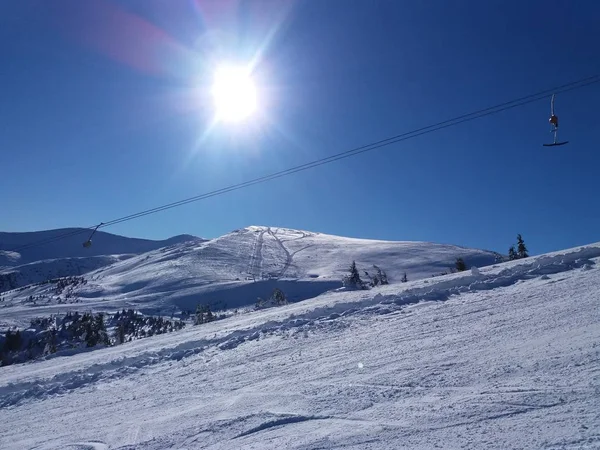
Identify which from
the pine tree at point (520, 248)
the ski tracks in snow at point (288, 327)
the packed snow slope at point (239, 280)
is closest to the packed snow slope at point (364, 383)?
the ski tracks in snow at point (288, 327)

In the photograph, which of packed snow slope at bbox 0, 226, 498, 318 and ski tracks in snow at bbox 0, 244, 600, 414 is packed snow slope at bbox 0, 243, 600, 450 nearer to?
ski tracks in snow at bbox 0, 244, 600, 414

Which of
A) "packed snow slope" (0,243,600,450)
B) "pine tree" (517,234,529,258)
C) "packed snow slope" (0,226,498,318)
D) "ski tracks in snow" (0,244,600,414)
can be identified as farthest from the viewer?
"packed snow slope" (0,226,498,318)

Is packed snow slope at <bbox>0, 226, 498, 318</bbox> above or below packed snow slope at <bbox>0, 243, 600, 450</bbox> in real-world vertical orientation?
above

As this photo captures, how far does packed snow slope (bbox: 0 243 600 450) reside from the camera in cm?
487

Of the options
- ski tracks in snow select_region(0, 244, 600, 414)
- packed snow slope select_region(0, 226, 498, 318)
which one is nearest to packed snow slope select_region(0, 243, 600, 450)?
ski tracks in snow select_region(0, 244, 600, 414)

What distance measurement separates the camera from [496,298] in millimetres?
11984

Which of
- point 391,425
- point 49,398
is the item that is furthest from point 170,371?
point 391,425

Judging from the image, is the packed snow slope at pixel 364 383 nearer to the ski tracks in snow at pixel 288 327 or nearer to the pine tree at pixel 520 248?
the ski tracks in snow at pixel 288 327

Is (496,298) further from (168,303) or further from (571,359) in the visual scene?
(168,303)

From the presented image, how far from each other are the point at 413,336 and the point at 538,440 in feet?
17.4

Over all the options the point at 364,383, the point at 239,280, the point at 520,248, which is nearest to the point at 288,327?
the point at 364,383

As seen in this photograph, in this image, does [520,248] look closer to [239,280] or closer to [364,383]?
[364,383]

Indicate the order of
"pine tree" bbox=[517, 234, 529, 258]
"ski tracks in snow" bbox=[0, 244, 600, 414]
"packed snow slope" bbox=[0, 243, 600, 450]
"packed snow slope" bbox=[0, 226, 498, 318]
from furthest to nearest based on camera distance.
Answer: "packed snow slope" bbox=[0, 226, 498, 318], "pine tree" bbox=[517, 234, 529, 258], "ski tracks in snow" bbox=[0, 244, 600, 414], "packed snow slope" bbox=[0, 243, 600, 450]

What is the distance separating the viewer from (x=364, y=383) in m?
6.82
